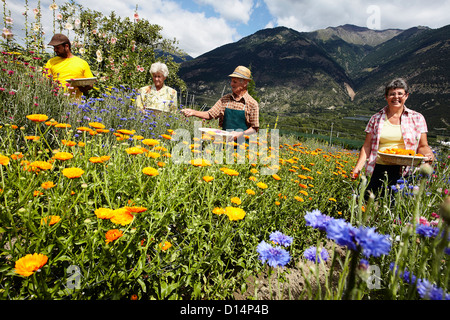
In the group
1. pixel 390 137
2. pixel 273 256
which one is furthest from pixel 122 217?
pixel 390 137

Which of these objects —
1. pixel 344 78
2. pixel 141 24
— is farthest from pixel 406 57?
pixel 141 24

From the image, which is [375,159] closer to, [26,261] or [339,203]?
[339,203]

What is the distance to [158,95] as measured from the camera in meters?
4.43

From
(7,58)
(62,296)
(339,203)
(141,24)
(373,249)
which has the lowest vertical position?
(339,203)

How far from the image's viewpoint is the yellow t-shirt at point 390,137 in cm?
255

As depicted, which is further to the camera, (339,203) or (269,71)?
(269,71)

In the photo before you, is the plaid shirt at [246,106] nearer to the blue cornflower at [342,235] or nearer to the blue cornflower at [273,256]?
the blue cornflower at [273,256]

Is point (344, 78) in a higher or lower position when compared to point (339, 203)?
higher

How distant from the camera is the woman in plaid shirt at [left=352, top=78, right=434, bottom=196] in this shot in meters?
2.46

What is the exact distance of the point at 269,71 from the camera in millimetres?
167625

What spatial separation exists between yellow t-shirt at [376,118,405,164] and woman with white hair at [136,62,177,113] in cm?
351

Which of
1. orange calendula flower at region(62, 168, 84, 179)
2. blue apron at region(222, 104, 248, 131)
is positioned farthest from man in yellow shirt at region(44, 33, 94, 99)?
orange calendula flower at region(62, 168, 84, 179)

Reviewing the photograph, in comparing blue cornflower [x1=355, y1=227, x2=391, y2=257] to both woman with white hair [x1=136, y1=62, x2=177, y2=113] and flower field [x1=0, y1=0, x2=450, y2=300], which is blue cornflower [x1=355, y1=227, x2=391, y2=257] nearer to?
flower field [x1=0, y1=0, x2=450, y2=300]
